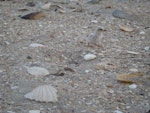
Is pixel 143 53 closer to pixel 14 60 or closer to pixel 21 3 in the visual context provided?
pixel 14 60

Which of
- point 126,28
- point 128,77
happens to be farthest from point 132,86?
point 126,28

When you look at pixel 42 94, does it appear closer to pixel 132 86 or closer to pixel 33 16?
pixel 132 86

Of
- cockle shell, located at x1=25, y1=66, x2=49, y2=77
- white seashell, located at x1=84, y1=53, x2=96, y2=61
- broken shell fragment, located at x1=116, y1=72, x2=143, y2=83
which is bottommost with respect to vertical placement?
white seashell, located at x1=84, y1=53, x2=96, y2=61

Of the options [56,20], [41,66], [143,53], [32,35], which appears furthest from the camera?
[56,20]

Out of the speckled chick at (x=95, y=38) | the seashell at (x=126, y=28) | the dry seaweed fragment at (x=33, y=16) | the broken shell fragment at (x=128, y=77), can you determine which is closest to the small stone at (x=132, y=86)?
the broken shell fragment at (x=128, y=77)

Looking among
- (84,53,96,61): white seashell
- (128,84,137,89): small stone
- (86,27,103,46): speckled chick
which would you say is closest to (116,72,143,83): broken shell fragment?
(128,84,137,89): small stone

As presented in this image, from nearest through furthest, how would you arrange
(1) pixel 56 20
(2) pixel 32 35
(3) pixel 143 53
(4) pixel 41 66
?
(4) pixel 41 66 → (3) pixel 143 53 → (2) pixel 32 35 → (1) pixel 56 20

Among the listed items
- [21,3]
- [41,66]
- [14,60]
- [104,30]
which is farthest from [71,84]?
[21,3]

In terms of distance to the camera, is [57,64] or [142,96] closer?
[142,96]

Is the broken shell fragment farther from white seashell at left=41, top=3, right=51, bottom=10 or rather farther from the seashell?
white seashell at left=41, top=3, right=51, bottom=10
